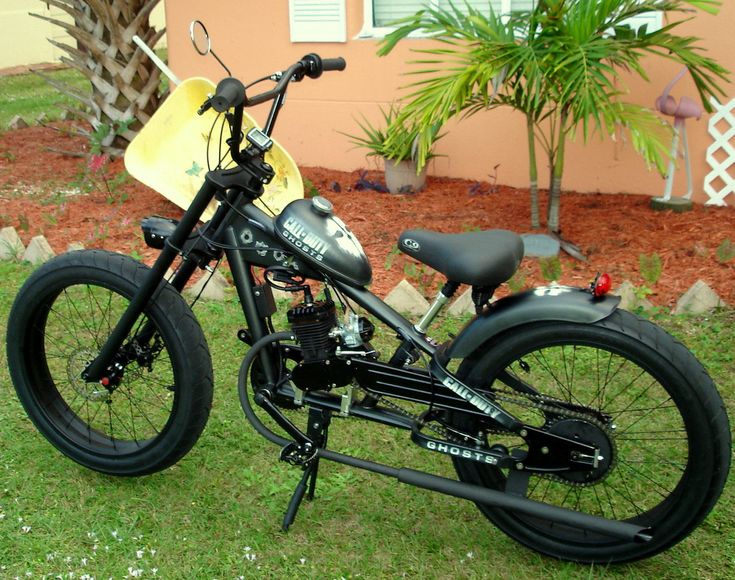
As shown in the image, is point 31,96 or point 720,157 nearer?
point 720,157

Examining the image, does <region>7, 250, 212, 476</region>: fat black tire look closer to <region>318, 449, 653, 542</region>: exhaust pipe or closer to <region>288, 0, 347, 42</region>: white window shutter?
<region>318, 449, 653, 542</region>: exhaust pipe

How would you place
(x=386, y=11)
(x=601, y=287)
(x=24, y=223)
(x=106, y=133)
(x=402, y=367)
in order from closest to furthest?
(x=601, y=287), (x=402, y=367), (x=24, y=223), (x=386, y=11), (x=106, y=133)

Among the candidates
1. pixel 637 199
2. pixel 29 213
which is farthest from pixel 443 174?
pixel 29 213

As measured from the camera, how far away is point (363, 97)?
7266 mm

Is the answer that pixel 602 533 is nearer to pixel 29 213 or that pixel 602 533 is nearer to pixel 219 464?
pixel 219 464

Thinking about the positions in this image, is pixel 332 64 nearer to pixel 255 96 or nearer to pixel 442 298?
pixel 255 96

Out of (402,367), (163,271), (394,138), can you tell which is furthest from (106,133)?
(402,367)

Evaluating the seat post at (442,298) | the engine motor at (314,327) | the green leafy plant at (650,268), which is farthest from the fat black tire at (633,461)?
the green leafy plant at (650,268)

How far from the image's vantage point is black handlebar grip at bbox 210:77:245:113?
9.38ft

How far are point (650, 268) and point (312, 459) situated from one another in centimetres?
264

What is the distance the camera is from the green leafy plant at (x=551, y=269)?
5184mm

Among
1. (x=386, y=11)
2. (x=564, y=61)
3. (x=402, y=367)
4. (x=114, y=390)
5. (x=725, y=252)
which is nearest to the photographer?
(x=402, y=367)

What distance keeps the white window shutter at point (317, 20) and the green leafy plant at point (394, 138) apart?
714 mm

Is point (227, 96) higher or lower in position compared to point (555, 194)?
higher
